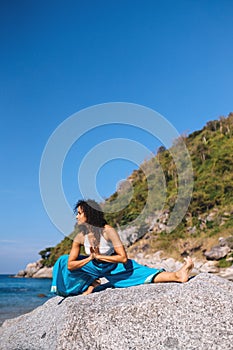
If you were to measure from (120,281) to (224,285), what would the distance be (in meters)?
1.59

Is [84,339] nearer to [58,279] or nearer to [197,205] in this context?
[58,279]

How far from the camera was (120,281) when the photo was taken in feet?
22.4

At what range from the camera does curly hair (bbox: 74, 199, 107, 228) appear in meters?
6.71

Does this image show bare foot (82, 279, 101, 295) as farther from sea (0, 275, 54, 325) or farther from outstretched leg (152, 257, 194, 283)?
sea (0, 275, 54, 325)

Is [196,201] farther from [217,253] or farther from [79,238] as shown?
[79,238]

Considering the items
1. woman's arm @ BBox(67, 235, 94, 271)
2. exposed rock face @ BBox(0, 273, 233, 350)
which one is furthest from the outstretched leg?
woman's arm @ BBox(67, 235, 94, 271)

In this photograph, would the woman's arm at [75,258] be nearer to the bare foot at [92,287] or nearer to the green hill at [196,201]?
the bare foot at [92,287]

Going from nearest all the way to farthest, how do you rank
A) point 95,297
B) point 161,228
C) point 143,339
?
point 143,339 → point 95,297 → point 161,228

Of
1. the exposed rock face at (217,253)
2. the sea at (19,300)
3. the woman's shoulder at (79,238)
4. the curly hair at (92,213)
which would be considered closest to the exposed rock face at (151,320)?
the woman's shoulder at (79,238)

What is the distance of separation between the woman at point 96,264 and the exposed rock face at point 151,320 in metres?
0.68

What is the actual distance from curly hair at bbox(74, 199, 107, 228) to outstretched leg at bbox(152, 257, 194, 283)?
119 cm

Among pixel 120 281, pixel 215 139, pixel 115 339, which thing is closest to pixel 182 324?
pixel 115 339

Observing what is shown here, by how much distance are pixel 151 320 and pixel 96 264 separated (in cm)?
170

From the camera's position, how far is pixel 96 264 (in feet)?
22.4
